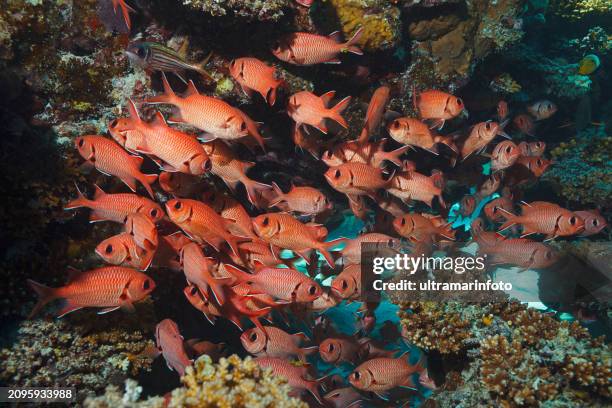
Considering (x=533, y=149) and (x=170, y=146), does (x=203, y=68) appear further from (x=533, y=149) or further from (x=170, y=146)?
(x=533, y=149)

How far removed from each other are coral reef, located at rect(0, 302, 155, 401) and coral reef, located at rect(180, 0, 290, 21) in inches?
127

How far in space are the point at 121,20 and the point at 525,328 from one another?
5523mm

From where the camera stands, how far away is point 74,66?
169 inches

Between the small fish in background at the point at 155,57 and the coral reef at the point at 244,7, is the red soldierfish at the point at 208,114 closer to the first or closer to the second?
the small fish in background at the point at 155,57

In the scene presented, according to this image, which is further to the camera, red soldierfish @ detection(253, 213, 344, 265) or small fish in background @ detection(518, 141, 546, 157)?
small fish in background @ detection(518, 141, 546, 157)

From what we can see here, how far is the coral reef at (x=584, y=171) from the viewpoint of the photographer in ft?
23.1

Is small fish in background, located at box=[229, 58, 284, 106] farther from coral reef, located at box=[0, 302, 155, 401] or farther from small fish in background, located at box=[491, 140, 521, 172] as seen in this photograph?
small fish in background, located at box=[491, 140, 521, 172]

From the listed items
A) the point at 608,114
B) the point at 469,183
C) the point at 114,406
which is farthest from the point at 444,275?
the point at 608,114

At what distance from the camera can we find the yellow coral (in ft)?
15.4

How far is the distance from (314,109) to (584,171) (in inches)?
242

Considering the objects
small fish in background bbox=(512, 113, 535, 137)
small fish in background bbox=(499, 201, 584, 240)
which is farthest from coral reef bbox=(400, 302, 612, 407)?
small fish in background bbox=(512, 113, 535, 137)

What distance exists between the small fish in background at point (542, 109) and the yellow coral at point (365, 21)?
15.3ft

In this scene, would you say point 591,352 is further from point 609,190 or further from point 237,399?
point 609,190

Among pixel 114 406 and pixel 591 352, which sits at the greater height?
pixel 114 406
